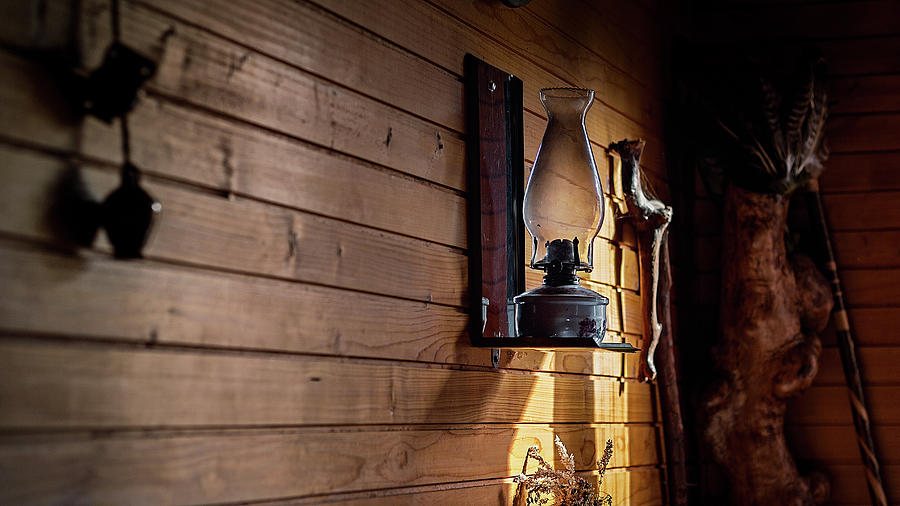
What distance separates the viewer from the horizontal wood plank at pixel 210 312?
967mm

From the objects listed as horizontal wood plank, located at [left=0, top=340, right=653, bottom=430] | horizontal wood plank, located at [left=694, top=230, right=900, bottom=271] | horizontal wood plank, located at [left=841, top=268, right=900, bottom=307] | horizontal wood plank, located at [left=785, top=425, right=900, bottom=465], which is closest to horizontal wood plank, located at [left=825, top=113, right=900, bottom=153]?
horizontal wood plank, located at [left=694, top=230, right=900, bottom=271]

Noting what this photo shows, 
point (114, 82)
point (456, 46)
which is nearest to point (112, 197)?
point (114, 82)

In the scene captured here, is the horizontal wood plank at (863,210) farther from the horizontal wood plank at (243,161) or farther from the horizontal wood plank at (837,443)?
the horizontal wood plank at (243,161)

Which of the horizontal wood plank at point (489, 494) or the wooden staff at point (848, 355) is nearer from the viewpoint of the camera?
the horizontal wood plank at point (489, 494)

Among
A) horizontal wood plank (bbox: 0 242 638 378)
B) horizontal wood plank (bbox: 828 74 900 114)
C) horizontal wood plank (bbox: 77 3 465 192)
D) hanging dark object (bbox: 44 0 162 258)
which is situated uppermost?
horizontal wood plank (bbox: 828 74 900 114)

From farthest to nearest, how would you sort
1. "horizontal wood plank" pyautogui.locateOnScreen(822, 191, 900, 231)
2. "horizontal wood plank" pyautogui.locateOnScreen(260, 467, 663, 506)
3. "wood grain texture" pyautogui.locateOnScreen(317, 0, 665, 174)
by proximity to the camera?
"horizontal wood plank" pyautogui.locateOnScreen(822, 191, 900, 231)
"wood grain texture" pyautogui.locateOnScreen(317, 0, 665, 174)
"horizontal wood plank" pyautogui.locateOnScreen(260, 467, 663, 506)

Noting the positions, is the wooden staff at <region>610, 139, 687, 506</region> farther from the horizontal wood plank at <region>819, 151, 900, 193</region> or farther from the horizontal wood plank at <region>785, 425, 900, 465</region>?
the horizontal wood plank at <region>819, 151, 900, 193</region>

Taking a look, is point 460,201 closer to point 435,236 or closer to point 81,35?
point 435,236

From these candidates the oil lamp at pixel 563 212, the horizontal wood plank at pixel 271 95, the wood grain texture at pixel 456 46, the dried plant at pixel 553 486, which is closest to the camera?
the horizontal wood plank at pixel 271 95

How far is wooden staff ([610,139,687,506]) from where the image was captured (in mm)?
2322

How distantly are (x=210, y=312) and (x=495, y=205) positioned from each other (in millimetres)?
760

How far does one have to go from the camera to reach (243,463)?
1.20m

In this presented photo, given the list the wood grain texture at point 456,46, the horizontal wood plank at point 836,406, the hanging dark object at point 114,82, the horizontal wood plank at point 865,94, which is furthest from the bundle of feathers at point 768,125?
the hanging dark object at point 114,82

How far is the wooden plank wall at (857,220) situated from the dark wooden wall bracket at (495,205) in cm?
111
